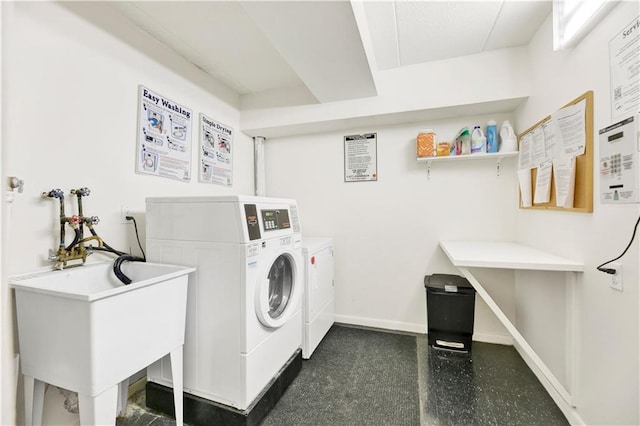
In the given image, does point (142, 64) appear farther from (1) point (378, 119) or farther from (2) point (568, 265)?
(2) point (568, 265)

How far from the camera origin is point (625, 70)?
43.2 inches

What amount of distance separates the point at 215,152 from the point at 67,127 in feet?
3.66

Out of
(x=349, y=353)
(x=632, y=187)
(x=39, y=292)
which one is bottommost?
(x=349, y=353)

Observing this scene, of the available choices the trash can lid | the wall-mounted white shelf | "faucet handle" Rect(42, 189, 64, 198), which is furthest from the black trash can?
"faucet handle" Rect(42, 189, 64, 198)

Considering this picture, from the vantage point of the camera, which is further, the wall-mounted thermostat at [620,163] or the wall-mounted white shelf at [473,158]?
the wall-mounted white shelf at [473,158]

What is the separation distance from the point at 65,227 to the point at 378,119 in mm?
2386

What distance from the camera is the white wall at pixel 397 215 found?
7.76ft

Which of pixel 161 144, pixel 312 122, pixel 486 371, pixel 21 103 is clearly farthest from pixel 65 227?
pixel 486 371

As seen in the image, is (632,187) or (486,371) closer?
(632,187)

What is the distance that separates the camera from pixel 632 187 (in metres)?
1.06

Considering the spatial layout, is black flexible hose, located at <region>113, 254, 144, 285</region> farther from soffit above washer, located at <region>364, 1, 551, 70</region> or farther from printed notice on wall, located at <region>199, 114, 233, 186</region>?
soffit above washer, located at <region>364, 1, 551, 70</region>

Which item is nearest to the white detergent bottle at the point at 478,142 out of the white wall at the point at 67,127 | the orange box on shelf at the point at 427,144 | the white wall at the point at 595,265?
the orange box on shelf at the point at 427,144

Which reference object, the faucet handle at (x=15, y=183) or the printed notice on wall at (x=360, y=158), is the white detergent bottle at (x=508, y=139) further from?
the faucet handle at (x=15, y=183)

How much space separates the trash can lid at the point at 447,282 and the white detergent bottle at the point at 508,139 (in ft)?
3.78
